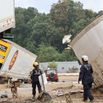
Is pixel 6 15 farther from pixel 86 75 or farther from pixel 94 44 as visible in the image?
pixel 86 75

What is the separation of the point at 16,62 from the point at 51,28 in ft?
258

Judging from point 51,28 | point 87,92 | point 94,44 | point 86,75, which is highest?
point 51,28

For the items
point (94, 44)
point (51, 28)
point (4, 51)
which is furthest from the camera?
point (51, 28)

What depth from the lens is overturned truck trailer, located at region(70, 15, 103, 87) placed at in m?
18.9

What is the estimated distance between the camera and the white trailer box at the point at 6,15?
61.2 feet

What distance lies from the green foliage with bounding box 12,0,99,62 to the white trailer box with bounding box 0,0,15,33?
75.6 meters

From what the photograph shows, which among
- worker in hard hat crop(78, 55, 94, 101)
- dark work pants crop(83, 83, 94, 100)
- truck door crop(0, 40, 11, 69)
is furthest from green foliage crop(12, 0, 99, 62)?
worker in hard hat crop(78, 55, 94, 101)

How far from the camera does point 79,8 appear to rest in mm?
118312

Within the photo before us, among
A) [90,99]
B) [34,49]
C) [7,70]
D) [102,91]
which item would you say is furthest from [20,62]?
[34,49]

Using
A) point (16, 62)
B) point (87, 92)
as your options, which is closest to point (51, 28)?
point (16, 62)

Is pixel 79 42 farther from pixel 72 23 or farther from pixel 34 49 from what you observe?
pixel 72 23

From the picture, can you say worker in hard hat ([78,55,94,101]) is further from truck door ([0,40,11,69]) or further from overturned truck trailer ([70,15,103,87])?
truck door ([0,40,11,69])

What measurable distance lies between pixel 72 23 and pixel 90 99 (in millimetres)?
94736

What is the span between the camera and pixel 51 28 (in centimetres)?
10488
